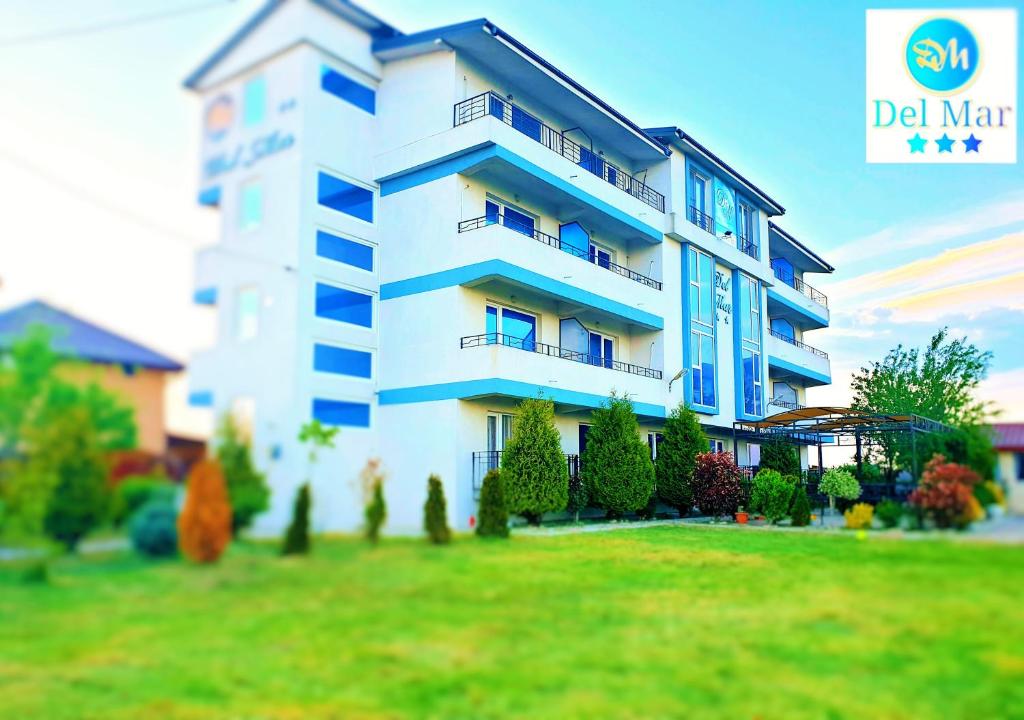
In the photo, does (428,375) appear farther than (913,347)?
No

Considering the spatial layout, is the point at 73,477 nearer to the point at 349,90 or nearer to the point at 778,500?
the point at 349,90

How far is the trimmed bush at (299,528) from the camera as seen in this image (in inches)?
292

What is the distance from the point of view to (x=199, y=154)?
7.80m

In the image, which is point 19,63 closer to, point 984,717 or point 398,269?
point 398,269

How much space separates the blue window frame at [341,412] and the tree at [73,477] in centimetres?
221

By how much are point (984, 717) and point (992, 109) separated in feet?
29.6

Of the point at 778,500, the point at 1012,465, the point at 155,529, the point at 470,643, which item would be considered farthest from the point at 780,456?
the point at 155,529

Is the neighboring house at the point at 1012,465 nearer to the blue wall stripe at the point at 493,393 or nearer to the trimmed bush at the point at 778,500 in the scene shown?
the blue wall stripe at the point at 493,393

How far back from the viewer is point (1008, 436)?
368 inches

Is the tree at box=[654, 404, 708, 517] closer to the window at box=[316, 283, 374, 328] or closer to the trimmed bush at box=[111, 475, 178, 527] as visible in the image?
the window at box=[316, 283, 374, 328]

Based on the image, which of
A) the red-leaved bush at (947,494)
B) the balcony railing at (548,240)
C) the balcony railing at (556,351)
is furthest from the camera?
the balcony railing at (548,240)

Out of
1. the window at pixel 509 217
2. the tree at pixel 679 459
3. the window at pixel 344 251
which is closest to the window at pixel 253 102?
the window at pixel 344 251

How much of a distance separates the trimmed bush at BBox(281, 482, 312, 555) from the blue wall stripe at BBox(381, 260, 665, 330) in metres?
4.21

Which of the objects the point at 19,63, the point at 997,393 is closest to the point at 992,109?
the point at 997,393
